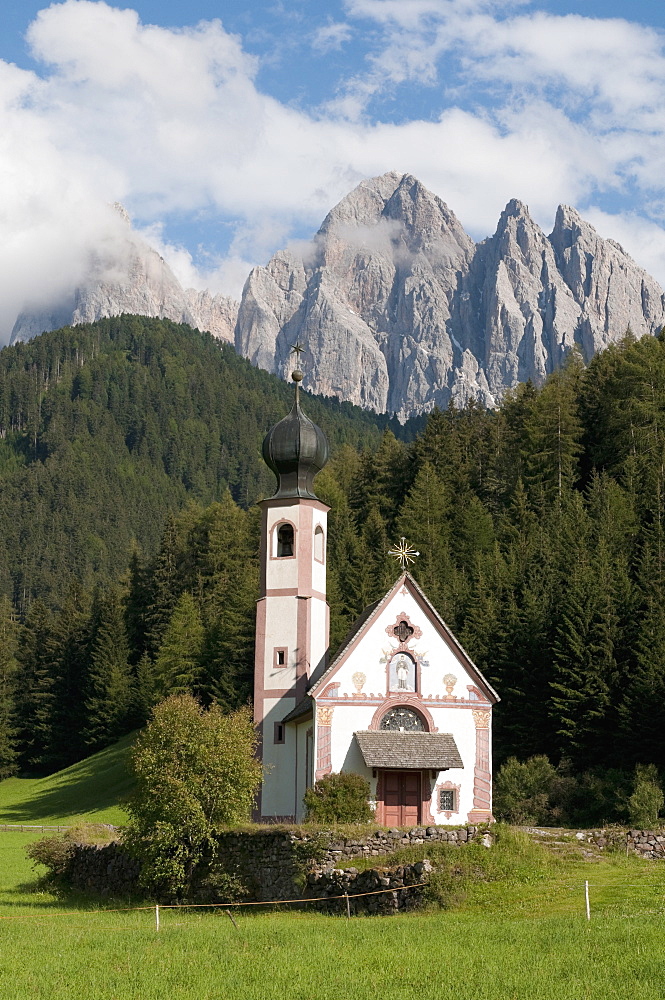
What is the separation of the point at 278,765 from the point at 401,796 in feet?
16.5

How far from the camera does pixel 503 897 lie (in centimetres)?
2384

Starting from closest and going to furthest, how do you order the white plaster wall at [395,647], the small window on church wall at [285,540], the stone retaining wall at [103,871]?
the stone retaining wall at [103,871] < the white plaster wall at [395,647] < the small window on church wall at [285,540]

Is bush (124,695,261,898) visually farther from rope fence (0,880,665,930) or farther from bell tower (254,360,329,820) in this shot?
bell tower (254,360,329,820)

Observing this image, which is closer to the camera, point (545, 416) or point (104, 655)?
point (545, 416)

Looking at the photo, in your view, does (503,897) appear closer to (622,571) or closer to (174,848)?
(174,848)

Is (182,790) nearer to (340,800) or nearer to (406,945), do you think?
(340,800)

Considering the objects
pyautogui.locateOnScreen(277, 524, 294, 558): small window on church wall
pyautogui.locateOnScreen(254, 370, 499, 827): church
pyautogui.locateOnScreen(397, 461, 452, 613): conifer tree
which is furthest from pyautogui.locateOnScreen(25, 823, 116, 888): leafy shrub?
pyautogui.locateOnScreen(397, 461, 452, 613): conifer tree

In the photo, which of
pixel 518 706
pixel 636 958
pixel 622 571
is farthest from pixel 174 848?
pixel 622 571

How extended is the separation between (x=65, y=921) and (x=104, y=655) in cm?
6755

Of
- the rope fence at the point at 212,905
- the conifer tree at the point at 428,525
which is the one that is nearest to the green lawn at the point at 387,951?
the rope fence at the point at 212,905

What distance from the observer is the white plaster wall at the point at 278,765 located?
41188 mm

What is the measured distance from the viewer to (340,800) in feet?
113

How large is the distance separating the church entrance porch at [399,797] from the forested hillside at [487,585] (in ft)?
43.1

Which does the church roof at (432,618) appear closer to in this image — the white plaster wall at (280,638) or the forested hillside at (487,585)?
the white plaster wall at (280,638)
